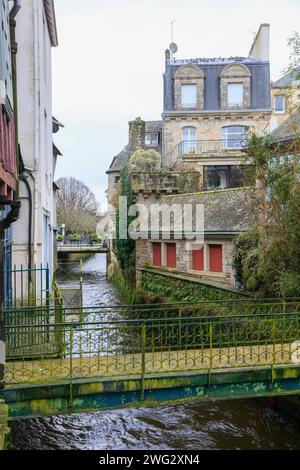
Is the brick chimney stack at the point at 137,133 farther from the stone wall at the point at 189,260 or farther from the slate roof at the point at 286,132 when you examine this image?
the slate roof at the point at 286,132

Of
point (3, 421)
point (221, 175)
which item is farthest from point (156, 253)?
point (3, 421)

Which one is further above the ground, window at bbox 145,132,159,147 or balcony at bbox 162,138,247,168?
window at bbox 145,132,159,147

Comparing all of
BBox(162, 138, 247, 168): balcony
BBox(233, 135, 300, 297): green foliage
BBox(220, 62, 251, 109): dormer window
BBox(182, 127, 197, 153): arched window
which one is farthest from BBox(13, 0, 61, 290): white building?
BBox(220, 62, 251, 109): dormer window

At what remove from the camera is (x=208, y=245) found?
16531mm

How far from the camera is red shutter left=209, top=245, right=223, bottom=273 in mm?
16005

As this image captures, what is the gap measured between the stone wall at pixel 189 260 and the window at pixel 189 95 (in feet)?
43.4

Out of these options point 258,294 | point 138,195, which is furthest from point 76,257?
point 258,294

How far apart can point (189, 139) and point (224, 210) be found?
15.1 meters

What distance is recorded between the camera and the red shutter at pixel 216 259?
1600 cm

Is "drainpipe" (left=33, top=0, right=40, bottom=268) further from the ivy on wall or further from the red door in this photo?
the red door

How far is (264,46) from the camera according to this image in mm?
31766

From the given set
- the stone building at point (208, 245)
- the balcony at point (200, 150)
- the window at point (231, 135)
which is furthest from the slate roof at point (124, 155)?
the stone building at point (208, 245)

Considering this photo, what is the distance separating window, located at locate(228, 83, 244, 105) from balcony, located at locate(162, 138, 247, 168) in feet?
9.80

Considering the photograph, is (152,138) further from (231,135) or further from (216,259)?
(216,259)
